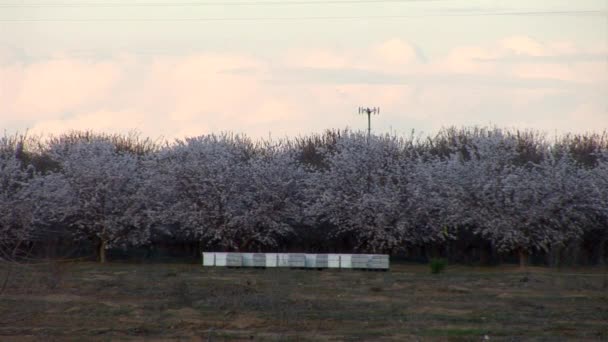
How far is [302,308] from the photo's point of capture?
87.2 ft

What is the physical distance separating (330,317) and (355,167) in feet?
101

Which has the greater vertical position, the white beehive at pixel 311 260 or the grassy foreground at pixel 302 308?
the white beehive at pixel 311 260

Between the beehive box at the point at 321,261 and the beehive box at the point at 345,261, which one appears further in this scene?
the beehive box at the point at 321,261

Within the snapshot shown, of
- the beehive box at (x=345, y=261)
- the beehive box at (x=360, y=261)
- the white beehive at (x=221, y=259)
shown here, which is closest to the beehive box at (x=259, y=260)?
the white beehive at (x=221, y=259)

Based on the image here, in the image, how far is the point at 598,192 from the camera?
49.1 meters

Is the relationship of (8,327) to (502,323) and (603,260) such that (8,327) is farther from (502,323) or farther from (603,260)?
(603,260)

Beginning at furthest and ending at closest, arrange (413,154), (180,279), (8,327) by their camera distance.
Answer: (413,154) → (180,279) → (8,327)

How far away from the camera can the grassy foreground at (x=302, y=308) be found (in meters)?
21.8

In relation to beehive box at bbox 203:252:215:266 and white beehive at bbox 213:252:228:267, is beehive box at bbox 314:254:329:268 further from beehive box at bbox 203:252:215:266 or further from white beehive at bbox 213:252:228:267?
beehive box at bbox 203:252:215:266

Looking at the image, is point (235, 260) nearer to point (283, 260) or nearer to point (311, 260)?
point (283, 260)

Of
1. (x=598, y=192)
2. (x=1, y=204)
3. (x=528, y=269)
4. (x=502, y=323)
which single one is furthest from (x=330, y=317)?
(x=1, y=204)

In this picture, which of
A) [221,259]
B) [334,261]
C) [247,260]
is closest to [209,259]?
[221,259]

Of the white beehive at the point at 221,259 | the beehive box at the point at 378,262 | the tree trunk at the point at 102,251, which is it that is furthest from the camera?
the tree trunk at the point at 102,251

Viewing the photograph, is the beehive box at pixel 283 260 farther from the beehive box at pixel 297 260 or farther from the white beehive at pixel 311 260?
the beehive box at pixel 297 260
